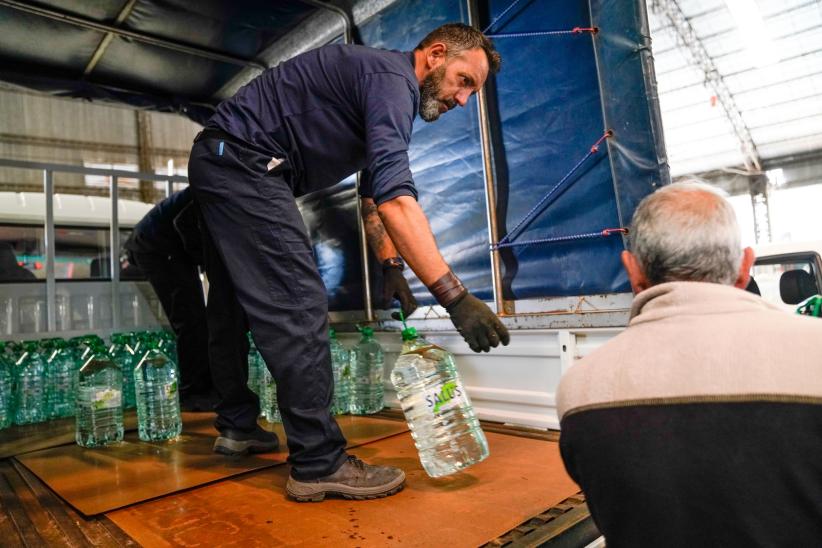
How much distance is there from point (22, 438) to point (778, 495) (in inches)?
141

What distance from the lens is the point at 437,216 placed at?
320cm

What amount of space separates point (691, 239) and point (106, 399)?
2906 millimetres

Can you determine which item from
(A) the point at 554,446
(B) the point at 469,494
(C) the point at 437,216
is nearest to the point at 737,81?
(C) the point at 437,216

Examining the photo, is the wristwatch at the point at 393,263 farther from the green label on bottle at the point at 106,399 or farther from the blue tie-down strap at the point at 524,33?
the green label on bottle at the point at 106,399

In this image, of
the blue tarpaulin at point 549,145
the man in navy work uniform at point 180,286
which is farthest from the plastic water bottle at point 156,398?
the blue tarpaulin at point 549,145

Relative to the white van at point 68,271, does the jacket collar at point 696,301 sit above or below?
below

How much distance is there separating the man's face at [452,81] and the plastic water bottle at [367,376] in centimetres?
164

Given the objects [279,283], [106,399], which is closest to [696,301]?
[279,283]

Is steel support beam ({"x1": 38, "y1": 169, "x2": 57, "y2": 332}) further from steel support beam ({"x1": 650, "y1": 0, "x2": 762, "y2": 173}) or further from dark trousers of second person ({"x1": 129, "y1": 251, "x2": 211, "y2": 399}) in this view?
steel support beam ({"x1": 650, "y1": 0, "x2": 762, "y2": 173})

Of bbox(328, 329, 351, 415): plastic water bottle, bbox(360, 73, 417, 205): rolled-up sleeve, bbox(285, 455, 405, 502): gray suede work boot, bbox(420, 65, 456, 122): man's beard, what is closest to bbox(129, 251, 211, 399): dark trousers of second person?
bbox(328, 329, 351, 415): plastic water bottle

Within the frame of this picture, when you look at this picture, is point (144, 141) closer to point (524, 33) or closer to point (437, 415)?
point (524, 33)

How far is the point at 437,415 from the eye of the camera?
218 centimetres

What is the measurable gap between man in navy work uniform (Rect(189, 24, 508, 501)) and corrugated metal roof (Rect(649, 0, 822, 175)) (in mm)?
5510

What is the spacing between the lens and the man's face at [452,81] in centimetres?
208
